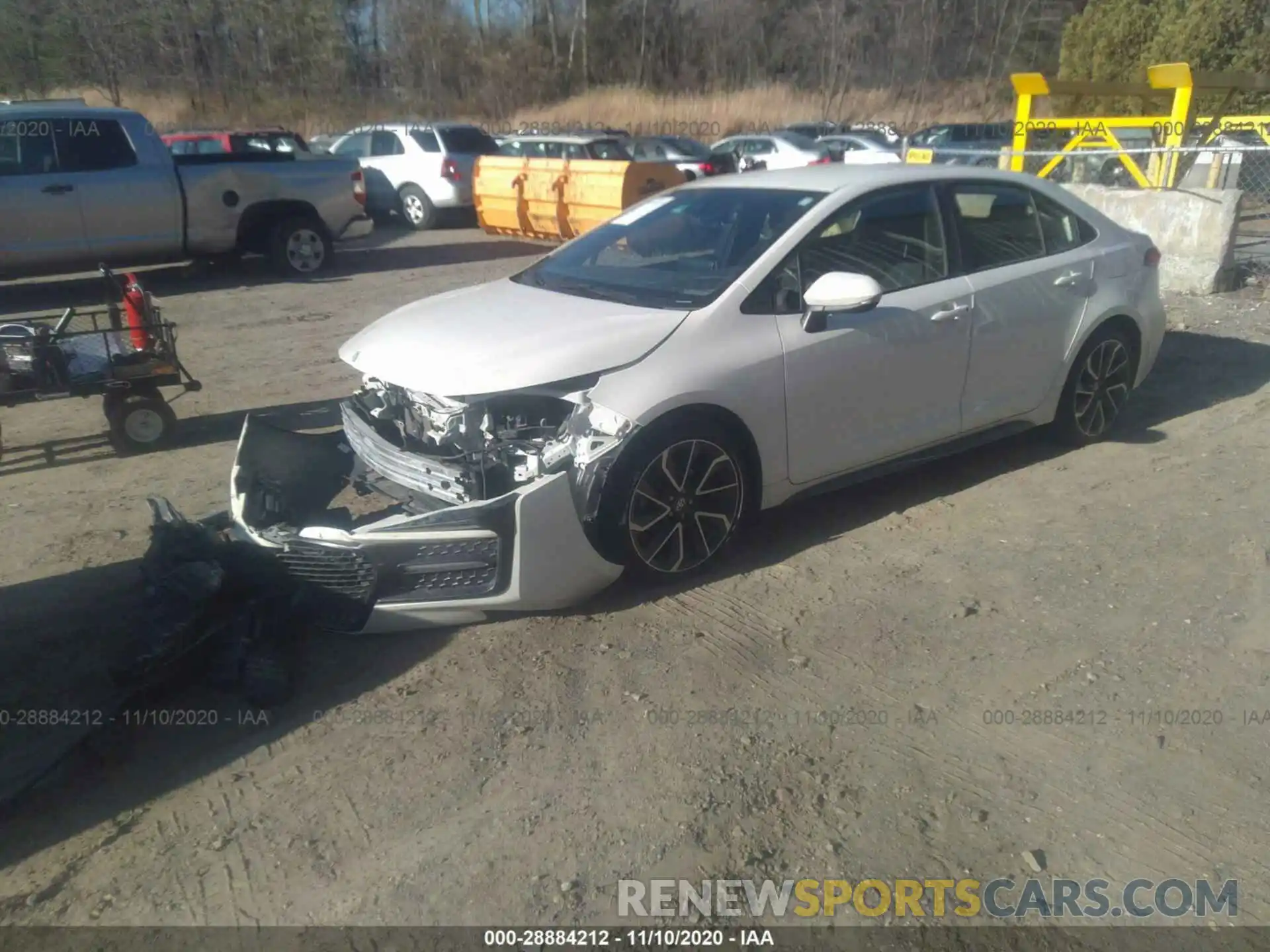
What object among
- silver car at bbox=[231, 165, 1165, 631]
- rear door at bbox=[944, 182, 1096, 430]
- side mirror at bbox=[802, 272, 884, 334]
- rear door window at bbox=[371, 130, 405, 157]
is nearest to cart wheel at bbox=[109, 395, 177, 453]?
silver car at bbox=[231, 165, 1165, 631]

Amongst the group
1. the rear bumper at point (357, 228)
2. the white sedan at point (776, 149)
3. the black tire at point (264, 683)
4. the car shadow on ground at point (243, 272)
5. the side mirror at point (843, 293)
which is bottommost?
the car shadow on ground at point (243, 272)

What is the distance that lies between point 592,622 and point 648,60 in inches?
1959

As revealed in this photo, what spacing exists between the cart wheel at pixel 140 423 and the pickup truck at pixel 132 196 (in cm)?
630

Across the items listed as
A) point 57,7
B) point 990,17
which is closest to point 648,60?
point 990,17

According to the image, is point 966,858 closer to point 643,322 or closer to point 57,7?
point 643,322

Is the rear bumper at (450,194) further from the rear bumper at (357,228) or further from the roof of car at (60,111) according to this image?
the roof of car at (60,111)

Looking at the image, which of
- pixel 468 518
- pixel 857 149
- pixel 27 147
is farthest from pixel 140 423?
pixel 857 149

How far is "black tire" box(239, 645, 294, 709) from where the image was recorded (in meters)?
3.71

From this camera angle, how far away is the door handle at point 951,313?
16.8 ft

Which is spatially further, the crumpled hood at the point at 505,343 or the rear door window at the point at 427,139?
the rear door window at the point at 427,139

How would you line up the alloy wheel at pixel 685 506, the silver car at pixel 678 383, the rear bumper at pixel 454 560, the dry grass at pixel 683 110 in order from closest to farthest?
the rear bumper at pixel 454 560 → the silver car at pixel 678 383 → the alloy wheel at pixel 685 506 → the dry grass at pixel 683 110

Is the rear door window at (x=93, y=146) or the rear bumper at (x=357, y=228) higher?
the rear door window at (x=93, y=146)

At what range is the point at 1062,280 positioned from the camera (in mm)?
5746

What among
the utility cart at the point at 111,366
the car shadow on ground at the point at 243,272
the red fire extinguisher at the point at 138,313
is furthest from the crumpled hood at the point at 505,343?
the car shadow on ground at the point at 243,272
